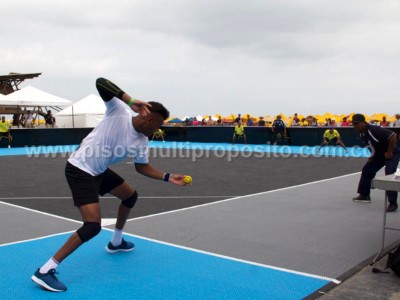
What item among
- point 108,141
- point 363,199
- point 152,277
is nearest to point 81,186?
point 108,141

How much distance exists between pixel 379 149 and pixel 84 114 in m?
28.3

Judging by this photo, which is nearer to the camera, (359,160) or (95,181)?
(95,181)

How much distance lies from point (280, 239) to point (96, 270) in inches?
96.8

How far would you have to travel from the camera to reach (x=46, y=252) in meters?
5.05

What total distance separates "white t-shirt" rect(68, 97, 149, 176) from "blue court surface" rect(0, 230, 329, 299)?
1.09 m

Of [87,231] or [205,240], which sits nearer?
[87,231]

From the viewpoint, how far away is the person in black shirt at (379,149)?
7.26 metres

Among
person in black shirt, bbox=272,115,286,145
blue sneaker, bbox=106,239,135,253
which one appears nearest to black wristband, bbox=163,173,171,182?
blue sneaker, bbox=106,239,135,253

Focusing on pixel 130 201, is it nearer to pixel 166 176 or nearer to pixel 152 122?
pixel 166 176

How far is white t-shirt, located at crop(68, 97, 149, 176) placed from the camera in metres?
4.13

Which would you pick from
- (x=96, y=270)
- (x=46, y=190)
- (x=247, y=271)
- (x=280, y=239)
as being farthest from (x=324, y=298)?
(x=46, y=190)

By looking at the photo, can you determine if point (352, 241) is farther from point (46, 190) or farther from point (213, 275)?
point (46, 190)

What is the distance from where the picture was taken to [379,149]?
25.0ft

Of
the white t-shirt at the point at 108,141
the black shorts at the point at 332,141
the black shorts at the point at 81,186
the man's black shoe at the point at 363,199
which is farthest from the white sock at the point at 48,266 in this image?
the black shorts at the point at 332,141
